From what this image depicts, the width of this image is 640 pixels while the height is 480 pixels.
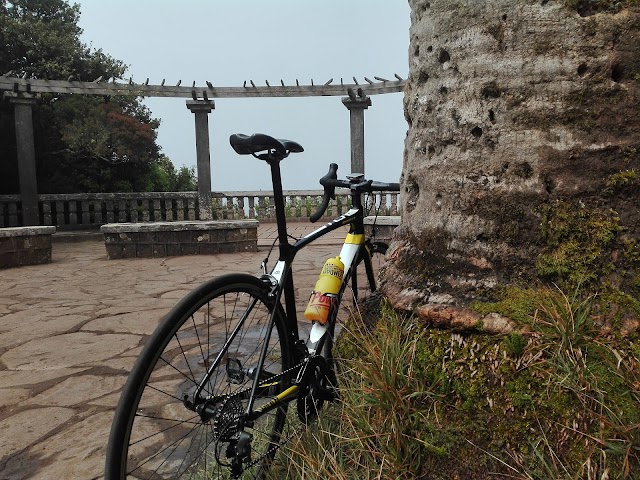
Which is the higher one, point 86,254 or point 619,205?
point 619,205

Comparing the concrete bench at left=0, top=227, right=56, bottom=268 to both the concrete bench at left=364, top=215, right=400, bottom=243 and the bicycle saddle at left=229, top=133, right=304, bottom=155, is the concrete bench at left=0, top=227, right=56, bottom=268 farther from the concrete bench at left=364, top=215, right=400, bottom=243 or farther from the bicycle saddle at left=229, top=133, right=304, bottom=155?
the bicycle saddle at left=229, top=133, right=304, bottom=155

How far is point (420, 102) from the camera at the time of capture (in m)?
1.94

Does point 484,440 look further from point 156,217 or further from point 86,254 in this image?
point 156,217

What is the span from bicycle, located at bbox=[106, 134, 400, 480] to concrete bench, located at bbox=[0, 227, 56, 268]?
5499 millimetres

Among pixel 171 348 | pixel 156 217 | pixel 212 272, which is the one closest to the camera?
pixel 171 348

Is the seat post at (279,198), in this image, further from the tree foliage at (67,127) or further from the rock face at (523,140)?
the tree foliage at (67,127)

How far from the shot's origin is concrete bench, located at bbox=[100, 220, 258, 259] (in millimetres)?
7621

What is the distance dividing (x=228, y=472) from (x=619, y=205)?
1.56 metres

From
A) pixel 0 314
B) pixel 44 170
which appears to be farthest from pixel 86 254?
pixel 44 170

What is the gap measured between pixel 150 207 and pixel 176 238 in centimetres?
569

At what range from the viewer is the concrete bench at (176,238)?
762 centimetres

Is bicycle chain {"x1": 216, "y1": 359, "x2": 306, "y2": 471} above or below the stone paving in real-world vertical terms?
above

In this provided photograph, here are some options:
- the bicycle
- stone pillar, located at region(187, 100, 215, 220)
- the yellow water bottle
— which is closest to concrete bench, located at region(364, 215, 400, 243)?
the bicycle

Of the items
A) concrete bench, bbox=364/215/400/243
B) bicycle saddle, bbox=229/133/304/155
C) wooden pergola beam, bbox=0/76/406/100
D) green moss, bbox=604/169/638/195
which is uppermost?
wooden pergola beam, bbox=0/76/406/100
